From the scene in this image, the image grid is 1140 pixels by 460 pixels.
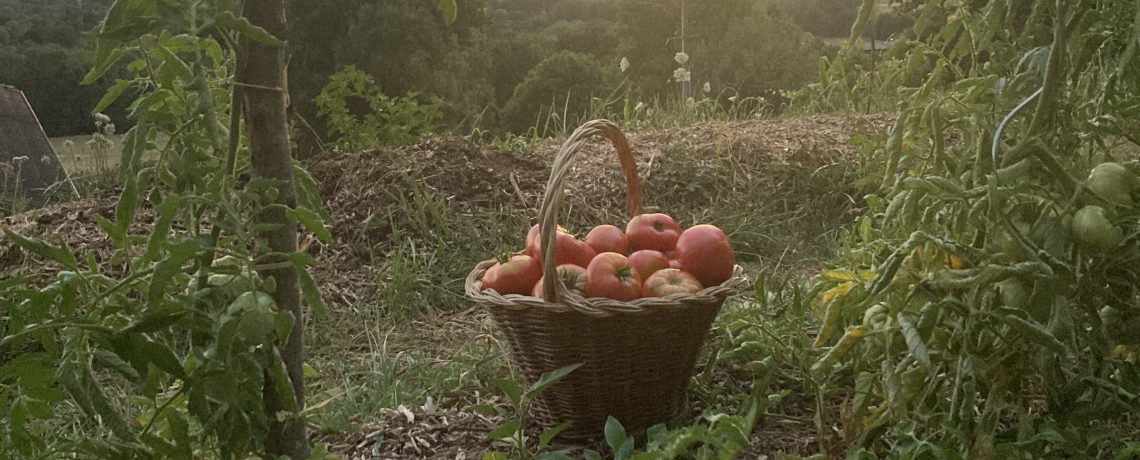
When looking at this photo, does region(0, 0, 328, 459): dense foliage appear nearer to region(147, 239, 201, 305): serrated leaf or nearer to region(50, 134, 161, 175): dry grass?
region(147, 239, 201, 305): serrated leaf

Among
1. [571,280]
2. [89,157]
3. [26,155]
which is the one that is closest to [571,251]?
[571,280]

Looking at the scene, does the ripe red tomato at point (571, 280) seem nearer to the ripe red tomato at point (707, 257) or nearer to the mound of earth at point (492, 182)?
the ripe red tomato at point (707, 257)

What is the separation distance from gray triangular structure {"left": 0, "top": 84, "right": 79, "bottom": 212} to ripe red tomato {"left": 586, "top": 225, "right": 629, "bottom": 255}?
4.68 meters

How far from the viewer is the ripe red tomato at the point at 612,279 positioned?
6.63 ft

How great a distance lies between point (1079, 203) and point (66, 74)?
628 inches

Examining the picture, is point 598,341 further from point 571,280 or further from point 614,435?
Result: point 614,435

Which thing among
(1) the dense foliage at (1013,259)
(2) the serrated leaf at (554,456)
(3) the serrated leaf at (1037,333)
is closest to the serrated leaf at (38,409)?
(2) the serrated leaf at (554,456)

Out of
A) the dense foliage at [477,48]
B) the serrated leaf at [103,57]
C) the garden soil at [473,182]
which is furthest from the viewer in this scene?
the dense foliage at [477,48]

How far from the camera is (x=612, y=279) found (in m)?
2.03

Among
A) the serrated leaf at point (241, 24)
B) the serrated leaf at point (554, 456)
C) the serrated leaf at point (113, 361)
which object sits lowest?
the serrated leaf at point (554, 456)

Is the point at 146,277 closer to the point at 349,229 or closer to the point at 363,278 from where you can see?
the point at 363,278

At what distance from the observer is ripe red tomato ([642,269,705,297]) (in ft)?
6.73

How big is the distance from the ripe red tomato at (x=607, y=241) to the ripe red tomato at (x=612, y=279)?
0.79 ft

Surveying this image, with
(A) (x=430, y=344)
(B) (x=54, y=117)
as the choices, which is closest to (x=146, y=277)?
(A) (x=430, y=344)
